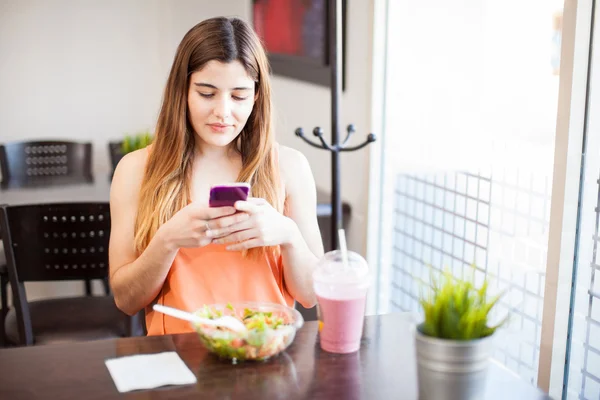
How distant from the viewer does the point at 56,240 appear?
7.38 ft

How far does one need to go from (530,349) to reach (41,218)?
1.44m

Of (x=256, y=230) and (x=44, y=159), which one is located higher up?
(x=256, y=230)

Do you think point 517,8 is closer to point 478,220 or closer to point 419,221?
point 478,220

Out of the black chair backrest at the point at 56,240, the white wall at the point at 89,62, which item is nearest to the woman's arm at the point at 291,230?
the black chair backrest at the point at 56,240

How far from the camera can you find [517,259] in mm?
2023

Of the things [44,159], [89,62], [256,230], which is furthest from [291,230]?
[89,62]

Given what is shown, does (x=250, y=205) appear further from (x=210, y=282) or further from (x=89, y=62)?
(x=89, y=62)

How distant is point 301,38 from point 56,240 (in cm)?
176

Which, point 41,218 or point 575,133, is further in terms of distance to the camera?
point 41,218

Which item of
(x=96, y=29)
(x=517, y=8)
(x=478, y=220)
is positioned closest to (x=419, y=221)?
(x=478, y=220)

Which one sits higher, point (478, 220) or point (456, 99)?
point (456, 99)

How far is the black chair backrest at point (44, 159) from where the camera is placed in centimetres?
376

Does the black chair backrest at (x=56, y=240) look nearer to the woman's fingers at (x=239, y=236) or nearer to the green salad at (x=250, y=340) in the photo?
the woman's fingers at (x=239, y=236)

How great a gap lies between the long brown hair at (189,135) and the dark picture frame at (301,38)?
1.34 m
